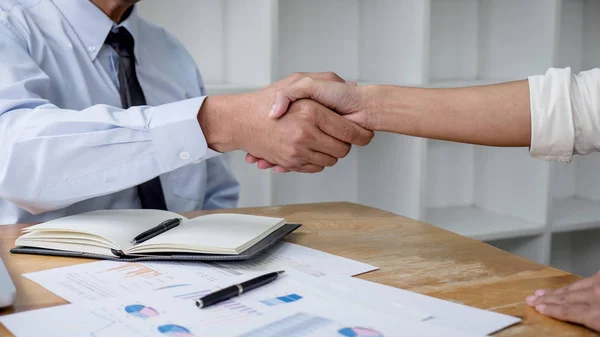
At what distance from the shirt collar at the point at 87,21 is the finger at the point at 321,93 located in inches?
20.3

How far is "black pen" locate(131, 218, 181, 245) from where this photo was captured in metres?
1.16

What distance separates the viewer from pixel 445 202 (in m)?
3.03

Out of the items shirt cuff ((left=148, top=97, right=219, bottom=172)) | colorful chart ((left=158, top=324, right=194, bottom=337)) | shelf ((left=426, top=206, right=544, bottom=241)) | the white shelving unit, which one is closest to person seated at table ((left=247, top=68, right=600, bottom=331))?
shirt cuff ((left=148, top=97, right=219, bottom=172))

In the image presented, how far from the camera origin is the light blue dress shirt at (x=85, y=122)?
1.30m

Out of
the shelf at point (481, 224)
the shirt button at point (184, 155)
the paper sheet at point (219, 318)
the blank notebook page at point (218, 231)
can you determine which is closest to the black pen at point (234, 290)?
the paper sheet at point (219, 318)

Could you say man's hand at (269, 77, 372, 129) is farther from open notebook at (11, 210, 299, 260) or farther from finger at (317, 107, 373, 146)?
open notebook at (11, 210, 299, 260)

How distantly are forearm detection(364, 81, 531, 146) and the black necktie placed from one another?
542 mm

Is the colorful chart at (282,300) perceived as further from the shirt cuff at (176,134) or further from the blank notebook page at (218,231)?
the shirt cuff at (176,134)

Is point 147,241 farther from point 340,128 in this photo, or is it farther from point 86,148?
point 340,128

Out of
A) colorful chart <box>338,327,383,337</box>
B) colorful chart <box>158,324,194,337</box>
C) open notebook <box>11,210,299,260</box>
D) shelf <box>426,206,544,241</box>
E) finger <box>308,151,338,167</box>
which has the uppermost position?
finger <box>308,151,338,167</box>

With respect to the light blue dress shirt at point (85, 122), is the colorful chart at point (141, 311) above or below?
below

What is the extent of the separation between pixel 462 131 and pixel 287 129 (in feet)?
1.14

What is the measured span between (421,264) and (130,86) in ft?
2.95

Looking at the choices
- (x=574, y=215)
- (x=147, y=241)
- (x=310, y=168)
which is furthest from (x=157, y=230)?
(x=574, y=215)
